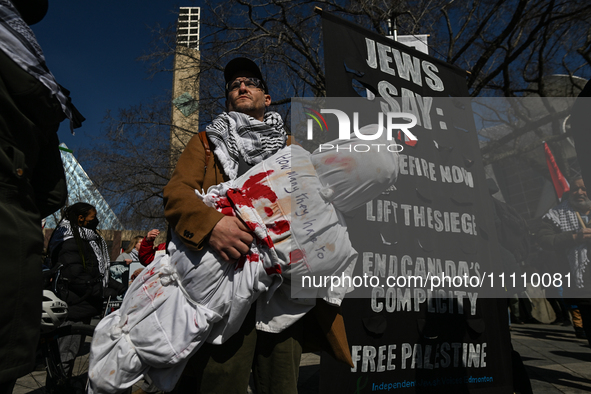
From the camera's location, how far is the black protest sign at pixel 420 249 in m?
2.64

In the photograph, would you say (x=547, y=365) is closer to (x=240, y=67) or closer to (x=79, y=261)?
(x=240, y=67)

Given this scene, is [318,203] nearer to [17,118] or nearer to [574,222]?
[17,118]

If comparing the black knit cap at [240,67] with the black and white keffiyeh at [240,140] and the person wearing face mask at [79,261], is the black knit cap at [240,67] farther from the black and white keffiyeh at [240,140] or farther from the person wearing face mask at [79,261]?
the person wearing face mask at [79,261]

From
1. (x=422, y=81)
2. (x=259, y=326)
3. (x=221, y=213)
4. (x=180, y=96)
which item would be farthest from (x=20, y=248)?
(x=180, y=96)

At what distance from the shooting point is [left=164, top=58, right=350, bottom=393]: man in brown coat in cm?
145

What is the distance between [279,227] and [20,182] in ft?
2.74

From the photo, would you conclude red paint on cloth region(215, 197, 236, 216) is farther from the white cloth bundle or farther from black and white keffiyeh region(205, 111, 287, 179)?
black and white keffiyeh region(205, 111, 287, 179)

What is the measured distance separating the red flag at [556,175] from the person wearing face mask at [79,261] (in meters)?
14.7

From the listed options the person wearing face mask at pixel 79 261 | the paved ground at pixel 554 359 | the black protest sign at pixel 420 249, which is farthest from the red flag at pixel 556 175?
the person wearing face mask at pixel 79 261

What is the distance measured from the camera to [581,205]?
5.45m

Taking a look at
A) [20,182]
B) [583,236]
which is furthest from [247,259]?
[583,236]

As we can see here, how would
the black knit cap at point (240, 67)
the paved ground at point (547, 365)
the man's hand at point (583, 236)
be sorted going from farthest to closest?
the man's hand at point (583, 236) < the paved ground at point (547, 365) < the black knit cap at point (240, 67)

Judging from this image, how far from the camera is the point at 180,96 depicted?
33.6 ft

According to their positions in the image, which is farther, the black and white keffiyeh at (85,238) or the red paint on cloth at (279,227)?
the black and white keffiyeh at (85,238)
